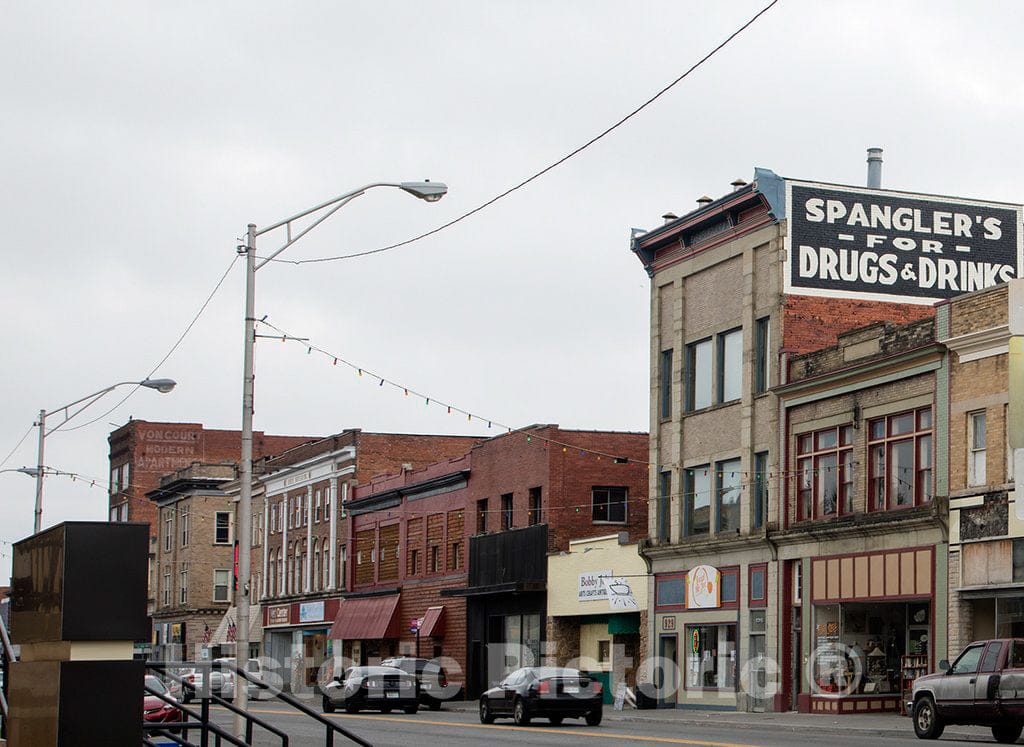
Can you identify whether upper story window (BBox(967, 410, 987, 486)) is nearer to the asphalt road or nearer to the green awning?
the asphalt road

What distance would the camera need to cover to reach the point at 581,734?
32.0 metres

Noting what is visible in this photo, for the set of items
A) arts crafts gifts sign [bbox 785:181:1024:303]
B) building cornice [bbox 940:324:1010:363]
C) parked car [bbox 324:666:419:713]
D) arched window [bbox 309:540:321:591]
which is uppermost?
arts crafts gifts sign [bbox 785:181:1024:303]

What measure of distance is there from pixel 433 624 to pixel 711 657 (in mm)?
19556

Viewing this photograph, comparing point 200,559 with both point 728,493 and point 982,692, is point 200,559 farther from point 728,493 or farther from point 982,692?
point 982,692

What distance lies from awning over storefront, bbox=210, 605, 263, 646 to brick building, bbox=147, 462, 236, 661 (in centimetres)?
395

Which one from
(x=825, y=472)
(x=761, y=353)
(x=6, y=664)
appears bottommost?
(x=6, y=664)

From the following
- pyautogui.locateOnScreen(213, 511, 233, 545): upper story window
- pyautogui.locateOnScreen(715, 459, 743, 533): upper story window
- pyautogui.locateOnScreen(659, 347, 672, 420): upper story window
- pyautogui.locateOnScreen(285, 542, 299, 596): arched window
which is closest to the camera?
pyautogui.locateOnScreen(715, 459, 743, 533): upper story window

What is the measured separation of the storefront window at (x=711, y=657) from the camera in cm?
4716

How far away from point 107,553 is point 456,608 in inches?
2066

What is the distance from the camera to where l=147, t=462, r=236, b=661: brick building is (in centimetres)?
10588

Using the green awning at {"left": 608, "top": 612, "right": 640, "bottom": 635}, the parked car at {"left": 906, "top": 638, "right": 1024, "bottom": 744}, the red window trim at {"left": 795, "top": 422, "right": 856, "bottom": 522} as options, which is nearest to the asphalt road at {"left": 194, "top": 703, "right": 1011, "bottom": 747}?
the parked car at {"left": 906, "top": 638, "right": 1024, "bottom": 744}

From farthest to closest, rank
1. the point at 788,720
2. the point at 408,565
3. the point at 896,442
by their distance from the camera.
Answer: the point at 408,565 → the point at 896,442 → the point at 788,720

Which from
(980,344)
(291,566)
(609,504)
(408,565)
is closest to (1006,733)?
(980,344)

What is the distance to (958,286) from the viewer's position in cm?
4784
